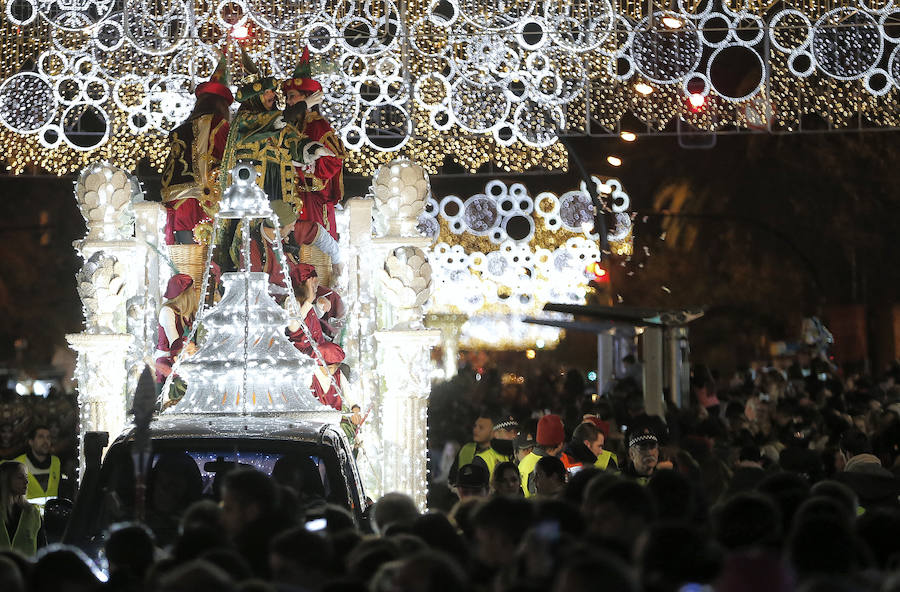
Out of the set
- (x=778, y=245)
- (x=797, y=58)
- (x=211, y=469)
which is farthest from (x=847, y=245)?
(x=211, y=469)

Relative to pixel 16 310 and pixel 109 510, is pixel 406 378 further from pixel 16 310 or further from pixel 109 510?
pixel 16 310

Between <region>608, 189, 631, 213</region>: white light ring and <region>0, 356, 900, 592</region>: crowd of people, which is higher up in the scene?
<region>608, 189, 631, 213</region>: white light ring

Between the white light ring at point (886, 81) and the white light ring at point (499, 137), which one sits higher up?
the white light ring at point (886, 81)

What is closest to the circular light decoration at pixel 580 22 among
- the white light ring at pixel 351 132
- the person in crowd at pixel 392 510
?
the white light ring at pixel 351 132

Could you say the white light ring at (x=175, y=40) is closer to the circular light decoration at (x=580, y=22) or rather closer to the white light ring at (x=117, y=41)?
the white light ring at (x=117, y=41)

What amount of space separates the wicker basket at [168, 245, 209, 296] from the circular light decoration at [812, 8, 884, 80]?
18.5 ft

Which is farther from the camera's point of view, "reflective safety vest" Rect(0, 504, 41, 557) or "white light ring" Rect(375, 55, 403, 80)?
"white light ring" Rect(375, 55, 403, 80)

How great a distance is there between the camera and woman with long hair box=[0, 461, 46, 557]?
9.84 meters

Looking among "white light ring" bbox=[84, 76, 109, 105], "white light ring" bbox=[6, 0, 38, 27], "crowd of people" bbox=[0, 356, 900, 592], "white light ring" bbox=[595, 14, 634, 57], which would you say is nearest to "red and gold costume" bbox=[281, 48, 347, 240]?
"white light ring" bbox=[84, 76, 109, 105]

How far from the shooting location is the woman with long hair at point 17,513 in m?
9.84

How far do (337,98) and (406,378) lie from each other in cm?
364

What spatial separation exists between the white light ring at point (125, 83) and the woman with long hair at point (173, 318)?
177 centimetres

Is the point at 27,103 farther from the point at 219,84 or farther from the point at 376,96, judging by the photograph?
the point at 376,96

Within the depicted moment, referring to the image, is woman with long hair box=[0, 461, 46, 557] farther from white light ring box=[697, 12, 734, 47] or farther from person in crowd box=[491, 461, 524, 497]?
white light ring box=[697, 12, 734, 47]
